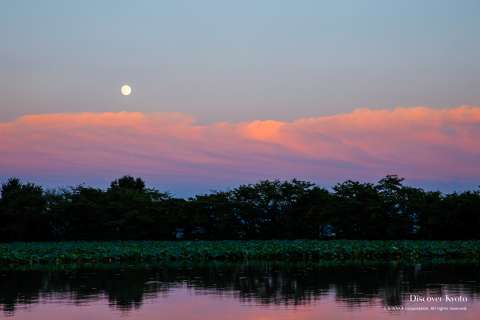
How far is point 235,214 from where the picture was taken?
4966 cm

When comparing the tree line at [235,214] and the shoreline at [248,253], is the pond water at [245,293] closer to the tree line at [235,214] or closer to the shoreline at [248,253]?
the shoreline at [248,253]

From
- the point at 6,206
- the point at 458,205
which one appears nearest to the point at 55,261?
the point at 6,206

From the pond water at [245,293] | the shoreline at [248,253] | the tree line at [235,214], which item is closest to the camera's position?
the pond water at [245,293]

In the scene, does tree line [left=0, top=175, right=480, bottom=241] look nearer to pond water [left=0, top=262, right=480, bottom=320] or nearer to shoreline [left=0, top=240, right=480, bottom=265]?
shoreline [left=0, top=240, right=480, bottom=265]

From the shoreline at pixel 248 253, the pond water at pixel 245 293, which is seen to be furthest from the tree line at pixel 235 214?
the pond water at pixel 245 293

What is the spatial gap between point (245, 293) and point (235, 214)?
31678 mm

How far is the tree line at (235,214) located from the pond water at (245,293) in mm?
20179

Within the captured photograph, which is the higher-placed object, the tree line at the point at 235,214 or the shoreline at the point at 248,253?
the tree line at the point at 235,214

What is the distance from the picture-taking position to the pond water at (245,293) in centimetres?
1422

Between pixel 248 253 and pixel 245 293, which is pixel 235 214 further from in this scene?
pixel 245 293

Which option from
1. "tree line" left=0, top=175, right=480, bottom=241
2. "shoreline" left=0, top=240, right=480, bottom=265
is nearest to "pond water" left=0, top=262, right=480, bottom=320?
"shoreline" left=0, top=240, right=480, bottom=265

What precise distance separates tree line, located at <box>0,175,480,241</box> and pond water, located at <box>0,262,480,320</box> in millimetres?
20179

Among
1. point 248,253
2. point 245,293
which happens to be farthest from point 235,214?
point 245,293

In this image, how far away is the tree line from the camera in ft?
155
